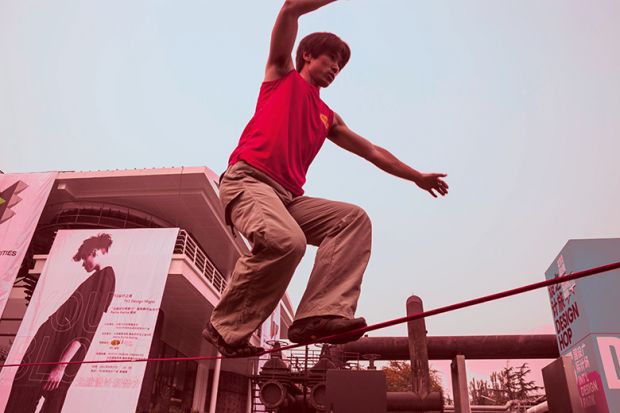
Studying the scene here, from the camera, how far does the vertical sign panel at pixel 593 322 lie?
240 inches

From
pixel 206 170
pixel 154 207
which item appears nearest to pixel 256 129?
pixel 206 170

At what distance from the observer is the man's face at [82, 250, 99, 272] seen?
36.9 ft

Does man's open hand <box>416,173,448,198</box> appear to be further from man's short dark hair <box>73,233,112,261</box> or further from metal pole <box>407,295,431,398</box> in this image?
Answer: man's short dark hair <box>73,233,112,261</box>

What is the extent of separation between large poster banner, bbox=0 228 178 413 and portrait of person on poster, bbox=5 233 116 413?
2 centimetres

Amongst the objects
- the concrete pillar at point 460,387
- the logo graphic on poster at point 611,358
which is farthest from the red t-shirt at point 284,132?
the concrete pillar at point 460,387

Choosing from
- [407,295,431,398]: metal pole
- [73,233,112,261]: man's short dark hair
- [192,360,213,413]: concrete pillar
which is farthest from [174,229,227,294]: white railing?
[407,295,431,398]: metal pole

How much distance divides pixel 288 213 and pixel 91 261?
11.1 m

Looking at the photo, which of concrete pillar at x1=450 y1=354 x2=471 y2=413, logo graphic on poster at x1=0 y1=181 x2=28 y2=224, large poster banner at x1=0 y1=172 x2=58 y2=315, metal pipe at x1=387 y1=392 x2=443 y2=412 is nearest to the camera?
concrete pillar at x1=450 y1=354 x2=471 y2=413

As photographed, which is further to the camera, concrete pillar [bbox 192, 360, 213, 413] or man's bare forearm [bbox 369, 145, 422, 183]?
concrete pillar [bbox 192, 360, 213, 413]

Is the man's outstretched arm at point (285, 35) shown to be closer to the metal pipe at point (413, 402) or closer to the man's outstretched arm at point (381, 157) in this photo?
the man's outstretched arm at point (381, 157)

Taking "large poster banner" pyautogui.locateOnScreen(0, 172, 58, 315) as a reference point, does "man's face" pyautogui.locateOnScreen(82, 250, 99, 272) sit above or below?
below

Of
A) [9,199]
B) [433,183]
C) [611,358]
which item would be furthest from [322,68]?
[9,199]

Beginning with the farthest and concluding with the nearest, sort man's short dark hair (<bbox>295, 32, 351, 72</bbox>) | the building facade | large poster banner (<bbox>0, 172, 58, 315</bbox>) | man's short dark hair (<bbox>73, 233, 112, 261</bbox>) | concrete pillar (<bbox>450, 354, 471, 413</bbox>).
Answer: the building facade, man's short dark hair (<bbox>73, 233, 112, 261</bbox>), large poster banner (<bbox>0, 172, 58, 315</bbox>), concrete pillar (<bbox>450, 354, 471, 413</bbox>), man's short dark hair (<bbox>295, 32, 351, 72</bbox>)

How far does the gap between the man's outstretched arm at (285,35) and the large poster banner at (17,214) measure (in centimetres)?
1166
